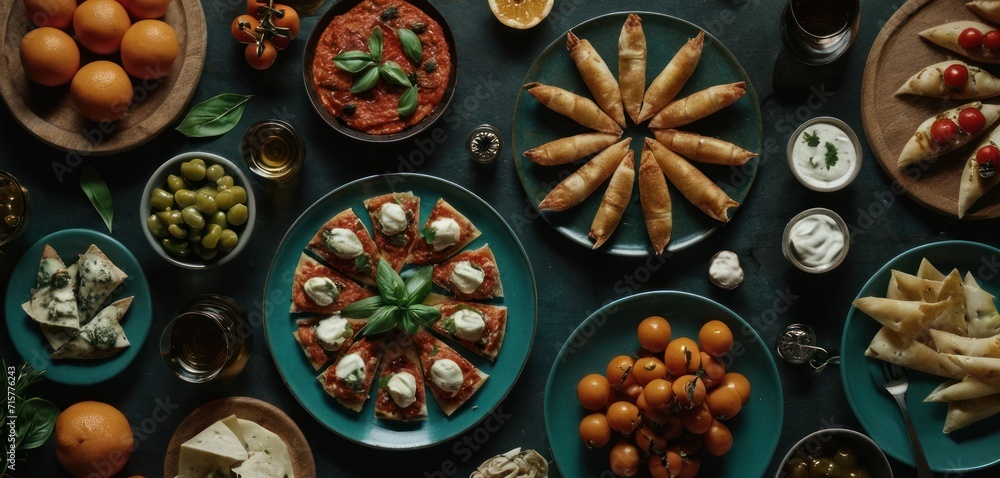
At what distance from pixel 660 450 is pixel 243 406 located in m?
2.49

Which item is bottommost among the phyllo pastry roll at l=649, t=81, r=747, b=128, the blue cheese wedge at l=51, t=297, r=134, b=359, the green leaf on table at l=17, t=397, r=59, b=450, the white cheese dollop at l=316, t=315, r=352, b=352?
the green leaf on table at l=17, t=397, r=59, b=450

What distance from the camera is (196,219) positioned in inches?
162

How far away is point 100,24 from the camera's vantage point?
419 centimetres

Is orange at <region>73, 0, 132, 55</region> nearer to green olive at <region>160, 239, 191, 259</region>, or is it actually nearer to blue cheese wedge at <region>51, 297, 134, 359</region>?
green olive at <region>160, 239, 191, 259</region>

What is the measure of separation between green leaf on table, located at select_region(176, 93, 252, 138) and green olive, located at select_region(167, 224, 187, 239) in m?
0.64

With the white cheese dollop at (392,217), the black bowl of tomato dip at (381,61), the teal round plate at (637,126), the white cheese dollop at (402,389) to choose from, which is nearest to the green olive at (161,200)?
the black bowl of tomato dip at (381,61)

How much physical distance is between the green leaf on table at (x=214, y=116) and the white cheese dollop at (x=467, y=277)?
1683mm

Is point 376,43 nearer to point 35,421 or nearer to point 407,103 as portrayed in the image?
point 407,103

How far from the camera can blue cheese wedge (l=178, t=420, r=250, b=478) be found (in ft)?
13.9

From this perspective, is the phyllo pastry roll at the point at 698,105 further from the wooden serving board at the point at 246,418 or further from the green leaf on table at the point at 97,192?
the green leaf on table at the point at 97,192

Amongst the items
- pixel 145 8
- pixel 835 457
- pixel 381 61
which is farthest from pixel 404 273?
pixel 835 457

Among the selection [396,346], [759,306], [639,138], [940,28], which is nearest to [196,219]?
[396,346]

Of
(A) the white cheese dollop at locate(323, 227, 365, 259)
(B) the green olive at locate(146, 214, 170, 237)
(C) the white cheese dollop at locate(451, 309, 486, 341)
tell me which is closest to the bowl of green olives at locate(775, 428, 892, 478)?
(C) the white cheese dollop at locate(451, 309, 486, 341)

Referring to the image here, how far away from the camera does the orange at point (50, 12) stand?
4254mm
